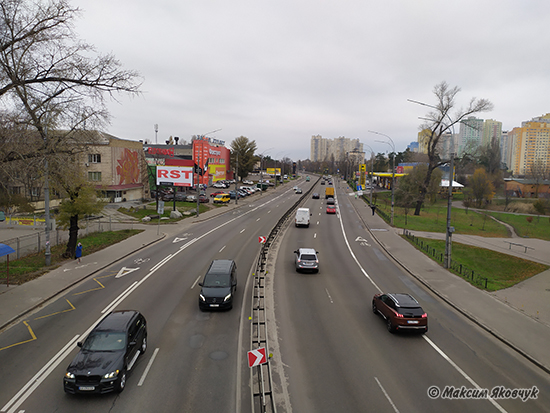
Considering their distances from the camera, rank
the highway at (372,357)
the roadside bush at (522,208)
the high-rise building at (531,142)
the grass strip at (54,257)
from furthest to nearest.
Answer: the high-rise building at (531,142) → the roadside bush at (522,208) → the grass strip at (54,257) → the highway at (372,357)

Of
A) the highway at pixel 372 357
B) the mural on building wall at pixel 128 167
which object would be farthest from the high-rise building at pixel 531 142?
the highway at pixel 372 357

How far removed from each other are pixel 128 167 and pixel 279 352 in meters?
50.2

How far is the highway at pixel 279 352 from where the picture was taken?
29.5 ft

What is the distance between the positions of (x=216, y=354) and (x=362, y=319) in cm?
668

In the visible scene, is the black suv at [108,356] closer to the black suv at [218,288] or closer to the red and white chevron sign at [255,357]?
the red and white chevron sign at [255,357]

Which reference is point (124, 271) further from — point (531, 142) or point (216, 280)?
point (531, 142)

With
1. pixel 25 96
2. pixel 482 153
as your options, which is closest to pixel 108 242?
pixel 25 96

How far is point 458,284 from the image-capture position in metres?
20.2

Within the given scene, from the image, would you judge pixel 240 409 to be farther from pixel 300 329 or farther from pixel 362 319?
pixel 362 319

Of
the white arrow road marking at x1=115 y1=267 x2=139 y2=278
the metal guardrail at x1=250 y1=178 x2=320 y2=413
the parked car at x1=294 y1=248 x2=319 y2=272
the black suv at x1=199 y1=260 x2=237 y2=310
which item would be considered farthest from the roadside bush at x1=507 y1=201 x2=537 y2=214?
the white arrow road marking at x1=115 y1=267 x2=139 y2=278

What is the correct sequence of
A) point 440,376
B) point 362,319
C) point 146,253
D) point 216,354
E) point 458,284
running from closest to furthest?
point 440,376, point 216,354, point 362,319, point 458,284, point 146,253

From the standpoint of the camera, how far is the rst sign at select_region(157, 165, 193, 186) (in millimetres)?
52000

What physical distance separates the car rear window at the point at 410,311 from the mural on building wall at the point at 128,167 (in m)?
49.2

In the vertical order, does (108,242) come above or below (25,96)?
below
